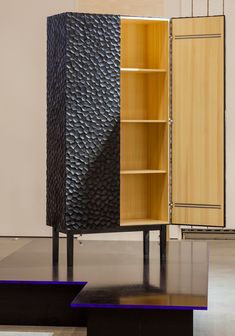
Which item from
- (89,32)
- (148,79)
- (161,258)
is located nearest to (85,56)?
(89,32)

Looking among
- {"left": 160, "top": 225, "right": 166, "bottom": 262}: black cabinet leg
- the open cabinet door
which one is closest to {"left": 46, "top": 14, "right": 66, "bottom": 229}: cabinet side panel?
{"left": 160, "top": 225, "right": 166, "bottom": 262}: black cabinet leg

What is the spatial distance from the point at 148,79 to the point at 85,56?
0.71 meters

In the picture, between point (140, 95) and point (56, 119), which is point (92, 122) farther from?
point (140, 95)

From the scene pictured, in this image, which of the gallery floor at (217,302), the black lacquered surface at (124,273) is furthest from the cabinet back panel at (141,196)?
the gallery floor at (217,302)

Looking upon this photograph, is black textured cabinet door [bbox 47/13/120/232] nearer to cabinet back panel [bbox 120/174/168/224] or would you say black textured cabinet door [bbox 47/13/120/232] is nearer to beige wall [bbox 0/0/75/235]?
cabinet back panel [bbox 120/174/168/224]

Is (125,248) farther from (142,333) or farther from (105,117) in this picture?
(142,333)

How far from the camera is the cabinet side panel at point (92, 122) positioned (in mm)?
4664

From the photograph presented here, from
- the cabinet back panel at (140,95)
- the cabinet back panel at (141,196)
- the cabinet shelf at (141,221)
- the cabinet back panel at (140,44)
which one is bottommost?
the cabinet shelf at (141,221)

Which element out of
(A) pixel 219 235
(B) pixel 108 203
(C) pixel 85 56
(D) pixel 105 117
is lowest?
(A) pixel 219 235

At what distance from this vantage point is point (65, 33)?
4664 mm

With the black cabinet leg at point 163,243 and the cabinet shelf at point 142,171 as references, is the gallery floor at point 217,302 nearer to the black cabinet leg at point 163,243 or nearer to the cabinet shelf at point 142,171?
the black cabinet leg at point 163,243

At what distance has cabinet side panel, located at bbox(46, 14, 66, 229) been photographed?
4695 millimetres

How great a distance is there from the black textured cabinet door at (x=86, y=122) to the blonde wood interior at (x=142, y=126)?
0.37 m

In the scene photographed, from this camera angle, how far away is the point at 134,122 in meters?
5.16
